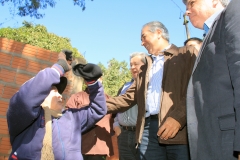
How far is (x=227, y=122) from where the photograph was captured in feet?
4.35

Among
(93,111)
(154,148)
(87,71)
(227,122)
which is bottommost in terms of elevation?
(154,148)

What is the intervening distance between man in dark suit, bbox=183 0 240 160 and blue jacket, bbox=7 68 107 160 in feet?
3.82

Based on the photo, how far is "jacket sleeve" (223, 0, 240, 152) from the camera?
1.23 meters

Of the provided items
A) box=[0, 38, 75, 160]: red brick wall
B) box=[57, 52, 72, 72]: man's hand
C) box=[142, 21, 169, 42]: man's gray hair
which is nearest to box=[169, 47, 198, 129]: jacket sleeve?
box=[142, 21, 169, 42]: man's gray hair

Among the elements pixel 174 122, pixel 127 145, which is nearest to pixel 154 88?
pixel 174 122

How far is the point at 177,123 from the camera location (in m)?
2.18

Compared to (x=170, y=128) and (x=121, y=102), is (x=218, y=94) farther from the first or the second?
(x=121, y=102)

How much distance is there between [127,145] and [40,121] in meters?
1.36

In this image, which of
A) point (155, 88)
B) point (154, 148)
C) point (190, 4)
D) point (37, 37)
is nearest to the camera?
point (190, 4)

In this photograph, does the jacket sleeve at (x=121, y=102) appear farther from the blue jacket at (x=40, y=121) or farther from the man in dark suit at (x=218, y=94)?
the man in dark suit at (x=218, y=94)

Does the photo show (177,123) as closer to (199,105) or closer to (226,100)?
(199,105)

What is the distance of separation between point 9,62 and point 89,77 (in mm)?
1849

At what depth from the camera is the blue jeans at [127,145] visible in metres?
3.34

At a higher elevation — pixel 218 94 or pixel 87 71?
pixel 87 71
